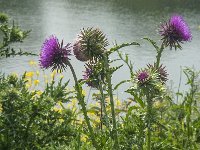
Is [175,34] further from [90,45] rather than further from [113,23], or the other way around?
[113,23]

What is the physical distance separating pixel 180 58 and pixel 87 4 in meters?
12.8

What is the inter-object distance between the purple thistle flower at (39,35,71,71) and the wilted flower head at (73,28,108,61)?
0.16ft

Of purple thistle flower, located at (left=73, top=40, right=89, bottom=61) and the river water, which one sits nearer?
purple thistle flower, located at (left=73, top=40, right=89, bottom=61)

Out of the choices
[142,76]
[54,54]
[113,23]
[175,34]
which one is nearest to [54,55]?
[54,54]

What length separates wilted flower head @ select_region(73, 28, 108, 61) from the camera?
73.2 inches

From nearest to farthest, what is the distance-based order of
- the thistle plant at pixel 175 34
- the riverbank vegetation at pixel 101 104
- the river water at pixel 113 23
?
1. the riverbank vegetation at pixel 101 104
2. the thistle plant at pixel 175 34
3. the river water at pixel 113 23

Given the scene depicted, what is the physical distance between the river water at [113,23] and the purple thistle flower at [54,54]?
7.29 m

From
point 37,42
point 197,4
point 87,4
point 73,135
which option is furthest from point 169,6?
point 73,135

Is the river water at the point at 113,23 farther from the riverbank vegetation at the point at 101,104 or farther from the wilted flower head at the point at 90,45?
the wilted flower head at the point at 90,45

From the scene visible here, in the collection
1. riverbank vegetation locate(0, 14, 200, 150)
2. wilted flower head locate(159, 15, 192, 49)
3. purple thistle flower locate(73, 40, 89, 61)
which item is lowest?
riverbank vegetation locate(0, 14, 200, 150)

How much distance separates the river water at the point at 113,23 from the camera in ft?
37.2

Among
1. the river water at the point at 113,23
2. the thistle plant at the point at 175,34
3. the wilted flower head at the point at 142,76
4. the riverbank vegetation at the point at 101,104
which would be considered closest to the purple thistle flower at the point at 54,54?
the riverbank vegetation at the point at 101,104

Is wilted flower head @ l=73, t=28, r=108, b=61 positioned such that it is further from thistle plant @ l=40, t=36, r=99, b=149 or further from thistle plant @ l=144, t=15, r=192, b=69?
thistle plant @ l=144, t=15, r=192, b=69

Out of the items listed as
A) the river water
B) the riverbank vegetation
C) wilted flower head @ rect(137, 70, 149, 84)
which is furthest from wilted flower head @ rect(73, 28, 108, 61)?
the river water
